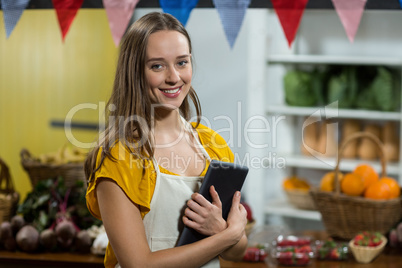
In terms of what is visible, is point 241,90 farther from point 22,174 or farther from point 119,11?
point 119,11

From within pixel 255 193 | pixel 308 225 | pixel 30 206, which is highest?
pixel 30 206

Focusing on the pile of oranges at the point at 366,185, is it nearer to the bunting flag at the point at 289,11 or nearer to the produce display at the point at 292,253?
the produce display at the point at 292,253

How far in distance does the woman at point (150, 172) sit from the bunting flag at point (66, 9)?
73 centimetres

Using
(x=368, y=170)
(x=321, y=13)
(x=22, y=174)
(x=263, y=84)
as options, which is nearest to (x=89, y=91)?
(x=22, y=174)

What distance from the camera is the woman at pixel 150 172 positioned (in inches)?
49.9

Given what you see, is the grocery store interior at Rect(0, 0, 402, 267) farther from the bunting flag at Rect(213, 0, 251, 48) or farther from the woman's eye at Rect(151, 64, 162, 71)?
the woman's eye at Rect(151, 64, 162, 71)

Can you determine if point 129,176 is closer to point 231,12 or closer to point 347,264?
point 231,12

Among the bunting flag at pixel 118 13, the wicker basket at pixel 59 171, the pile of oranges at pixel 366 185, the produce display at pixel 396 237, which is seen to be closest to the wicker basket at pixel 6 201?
the wicker basket at pixel 59 171

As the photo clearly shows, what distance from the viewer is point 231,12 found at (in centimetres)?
189

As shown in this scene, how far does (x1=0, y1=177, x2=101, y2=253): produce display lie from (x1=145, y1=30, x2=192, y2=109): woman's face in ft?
2.97

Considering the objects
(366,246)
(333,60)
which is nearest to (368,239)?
(366,246)

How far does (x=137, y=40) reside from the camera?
4.26 ft

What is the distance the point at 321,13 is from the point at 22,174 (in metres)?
2.60

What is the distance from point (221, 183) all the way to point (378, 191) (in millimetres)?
991
